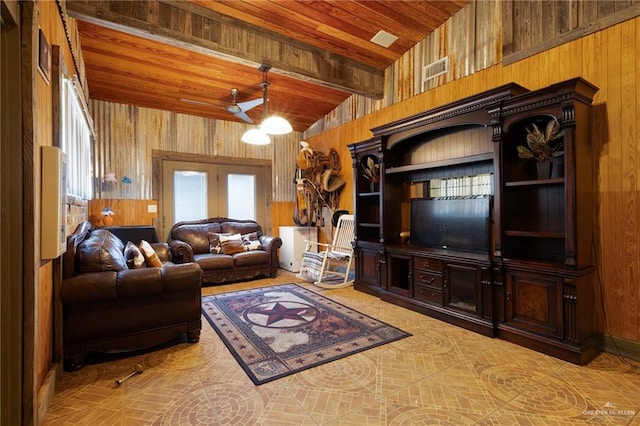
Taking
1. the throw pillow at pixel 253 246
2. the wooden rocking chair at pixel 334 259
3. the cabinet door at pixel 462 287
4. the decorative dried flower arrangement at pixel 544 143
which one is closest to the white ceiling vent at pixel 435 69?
the decorative dried flower arrangement at pixel 544 143

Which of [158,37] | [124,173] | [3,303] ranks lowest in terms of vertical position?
[3,303]

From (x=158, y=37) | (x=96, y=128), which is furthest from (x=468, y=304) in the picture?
(x=96, y=128)

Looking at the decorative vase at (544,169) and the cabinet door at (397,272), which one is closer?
the decorative vase at (544,169)

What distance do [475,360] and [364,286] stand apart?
210 cm

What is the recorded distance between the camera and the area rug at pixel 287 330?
2.48 metres

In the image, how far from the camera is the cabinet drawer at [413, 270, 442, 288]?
343 cm

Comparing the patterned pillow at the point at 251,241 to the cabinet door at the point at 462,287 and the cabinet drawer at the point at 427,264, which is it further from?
the cabinet door at the point at 462,287

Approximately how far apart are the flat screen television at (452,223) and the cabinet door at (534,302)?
442 mm

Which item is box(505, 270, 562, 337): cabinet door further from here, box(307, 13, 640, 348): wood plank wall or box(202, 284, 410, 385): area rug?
box(202, 284, 410, 385): area rug

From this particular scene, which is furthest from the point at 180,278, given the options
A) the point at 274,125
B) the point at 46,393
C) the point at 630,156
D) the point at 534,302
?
the point at 630,156

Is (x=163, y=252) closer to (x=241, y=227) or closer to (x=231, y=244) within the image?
(x=231, y=244)

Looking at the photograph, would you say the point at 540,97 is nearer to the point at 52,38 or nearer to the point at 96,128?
the point at 52,38

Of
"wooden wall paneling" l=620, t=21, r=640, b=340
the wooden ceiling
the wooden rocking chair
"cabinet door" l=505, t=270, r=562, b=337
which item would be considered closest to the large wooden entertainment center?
"cabinet door" l=505, t=270, r=562, b=337

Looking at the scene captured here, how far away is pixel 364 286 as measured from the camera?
4.49 m
